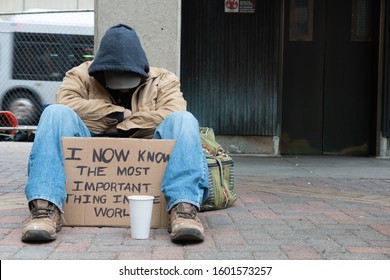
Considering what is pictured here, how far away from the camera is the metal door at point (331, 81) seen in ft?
28.7

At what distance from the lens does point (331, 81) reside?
8.84 metres

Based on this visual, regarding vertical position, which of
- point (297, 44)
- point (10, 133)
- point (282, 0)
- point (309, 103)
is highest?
point (282, 0)

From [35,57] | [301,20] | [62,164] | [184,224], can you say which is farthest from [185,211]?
[35,57]

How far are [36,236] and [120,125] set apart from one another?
0.93 metres

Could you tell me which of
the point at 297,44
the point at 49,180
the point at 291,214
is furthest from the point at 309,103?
the point at 49,180

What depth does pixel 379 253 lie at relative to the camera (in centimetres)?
320

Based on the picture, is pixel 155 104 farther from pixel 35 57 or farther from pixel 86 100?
pixel 35 57

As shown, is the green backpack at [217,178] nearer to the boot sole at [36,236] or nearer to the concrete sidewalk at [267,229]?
the concrete sidewalk at [267,229]

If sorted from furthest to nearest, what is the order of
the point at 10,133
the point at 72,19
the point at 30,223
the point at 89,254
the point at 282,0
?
the point at 72,19, the point at 10,133, the point at 282,0, the point at 30,223, the point at 89,254

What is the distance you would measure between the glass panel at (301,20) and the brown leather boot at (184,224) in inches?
225

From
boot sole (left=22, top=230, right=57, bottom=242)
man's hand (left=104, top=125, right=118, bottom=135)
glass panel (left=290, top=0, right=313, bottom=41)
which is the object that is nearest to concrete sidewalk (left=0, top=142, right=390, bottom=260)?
boot sole (left=22, top=230, right=57, bottom=242)

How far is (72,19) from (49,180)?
43.0 ft

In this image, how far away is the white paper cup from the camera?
3.28 meters
